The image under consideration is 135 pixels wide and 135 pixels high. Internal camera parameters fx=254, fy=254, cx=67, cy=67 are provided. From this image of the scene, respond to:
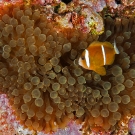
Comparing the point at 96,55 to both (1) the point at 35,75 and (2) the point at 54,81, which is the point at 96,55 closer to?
(2) the point at 54,81

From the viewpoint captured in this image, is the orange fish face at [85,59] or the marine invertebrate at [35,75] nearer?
the orange fish face at [85,59]

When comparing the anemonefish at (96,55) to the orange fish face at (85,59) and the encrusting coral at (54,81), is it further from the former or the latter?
the encrusting coral at (54,81)

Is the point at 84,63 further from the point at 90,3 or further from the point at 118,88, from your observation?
the point at 90,3

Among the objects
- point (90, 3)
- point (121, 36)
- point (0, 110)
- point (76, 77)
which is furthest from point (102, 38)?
point (0, 110)

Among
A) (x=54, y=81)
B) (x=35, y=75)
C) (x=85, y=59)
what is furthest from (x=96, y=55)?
(x=35, y=75)

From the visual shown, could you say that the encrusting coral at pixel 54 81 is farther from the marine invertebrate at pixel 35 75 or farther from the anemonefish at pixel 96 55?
the anemonefish at pixel 96 55

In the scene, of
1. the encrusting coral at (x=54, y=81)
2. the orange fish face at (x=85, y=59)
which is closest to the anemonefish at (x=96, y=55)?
the orange fish face at (x=85, y=59)

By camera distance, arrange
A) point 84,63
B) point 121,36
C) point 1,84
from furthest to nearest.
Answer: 1. point 121,36
2. point 1,84
3. point 84,63

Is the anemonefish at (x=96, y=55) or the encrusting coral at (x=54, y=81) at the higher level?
the anemonefish at (x=96, y=55)
